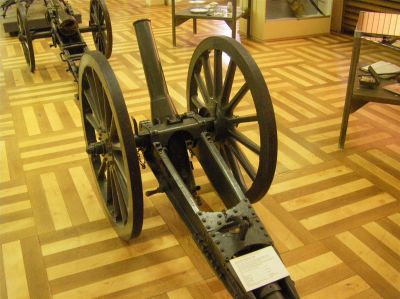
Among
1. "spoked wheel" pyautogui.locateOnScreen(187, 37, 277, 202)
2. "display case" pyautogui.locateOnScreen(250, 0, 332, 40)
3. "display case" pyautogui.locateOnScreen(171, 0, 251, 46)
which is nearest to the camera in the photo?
"spoked wheel" pyautogui.locateOnScreen(187, 37, 277, 202)

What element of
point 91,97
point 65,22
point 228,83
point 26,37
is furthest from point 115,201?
point 26,37

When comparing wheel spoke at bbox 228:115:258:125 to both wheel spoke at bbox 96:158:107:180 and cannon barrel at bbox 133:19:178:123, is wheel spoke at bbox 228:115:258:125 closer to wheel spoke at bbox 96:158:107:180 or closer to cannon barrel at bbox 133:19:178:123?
cannon barrel at bbox 133:19:178:123

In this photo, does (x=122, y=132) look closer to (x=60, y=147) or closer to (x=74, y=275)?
(x=74, y=275)

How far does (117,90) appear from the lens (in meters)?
1.51

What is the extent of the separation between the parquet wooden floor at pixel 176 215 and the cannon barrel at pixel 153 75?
1.49 feet

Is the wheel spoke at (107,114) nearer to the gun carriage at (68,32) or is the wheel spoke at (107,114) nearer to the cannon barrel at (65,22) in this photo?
the gun carriage at (68,32)

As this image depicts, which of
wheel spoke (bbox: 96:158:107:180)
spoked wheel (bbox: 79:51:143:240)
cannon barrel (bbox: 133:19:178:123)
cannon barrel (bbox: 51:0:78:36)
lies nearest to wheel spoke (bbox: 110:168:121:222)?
spoked wheel (bbox: 79:51:143:240)

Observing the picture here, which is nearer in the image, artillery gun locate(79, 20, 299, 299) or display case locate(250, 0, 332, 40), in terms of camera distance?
artillery gun locate(79, 20, 299, 299)

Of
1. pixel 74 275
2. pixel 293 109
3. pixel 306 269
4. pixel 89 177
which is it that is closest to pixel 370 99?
pixel 293 109

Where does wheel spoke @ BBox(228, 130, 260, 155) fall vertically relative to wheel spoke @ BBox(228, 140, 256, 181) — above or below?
above

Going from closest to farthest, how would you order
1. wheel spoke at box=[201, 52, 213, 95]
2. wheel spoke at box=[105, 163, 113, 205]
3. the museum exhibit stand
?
wheel spoke at box=[105, 163, 113, 205] < wheel spoke at box=[201, 52, 213, 95] < the museum exhibit stand

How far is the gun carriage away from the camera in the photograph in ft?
11.0

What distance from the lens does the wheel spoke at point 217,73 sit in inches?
74.2

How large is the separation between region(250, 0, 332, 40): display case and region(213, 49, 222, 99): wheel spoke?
112 inches
